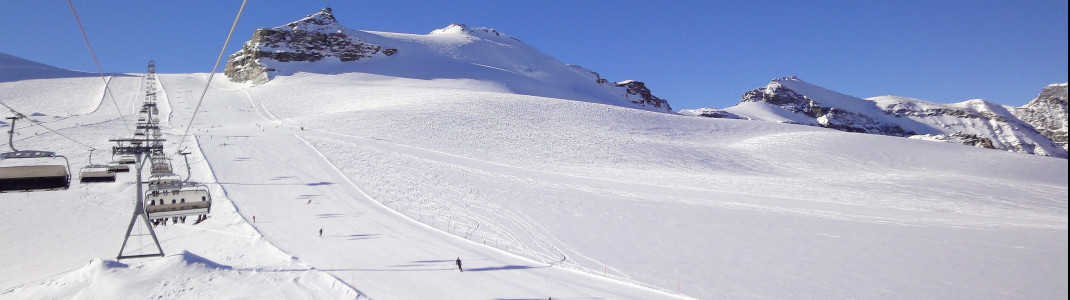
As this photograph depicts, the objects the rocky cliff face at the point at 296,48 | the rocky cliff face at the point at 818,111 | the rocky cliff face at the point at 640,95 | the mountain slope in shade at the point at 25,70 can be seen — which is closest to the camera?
the mountain slope in shade at the point at 25,70

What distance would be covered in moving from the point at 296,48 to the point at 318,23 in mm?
17708

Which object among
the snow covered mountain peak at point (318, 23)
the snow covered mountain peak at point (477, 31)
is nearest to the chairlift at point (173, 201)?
the snow covered mountain peak at point (318, 23)

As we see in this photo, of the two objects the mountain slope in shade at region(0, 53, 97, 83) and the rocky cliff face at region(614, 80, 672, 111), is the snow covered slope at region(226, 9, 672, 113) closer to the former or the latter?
the rocky cliff face at region(614, 80, 672, 111)

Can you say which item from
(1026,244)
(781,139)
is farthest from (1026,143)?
(1026,244)

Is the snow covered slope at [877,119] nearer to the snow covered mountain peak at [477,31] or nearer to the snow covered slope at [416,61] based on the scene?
the snow covered slope at [416,61]

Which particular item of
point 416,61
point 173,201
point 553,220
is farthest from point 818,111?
point 173,201

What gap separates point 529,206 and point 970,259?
53.0 feet

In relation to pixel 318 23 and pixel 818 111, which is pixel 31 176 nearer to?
pixel 318 23

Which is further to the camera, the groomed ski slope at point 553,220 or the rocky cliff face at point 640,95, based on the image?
the rocky cliff face at point 640,95

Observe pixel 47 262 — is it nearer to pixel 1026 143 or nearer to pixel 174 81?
pixel 174 81

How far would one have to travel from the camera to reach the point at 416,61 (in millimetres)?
109875

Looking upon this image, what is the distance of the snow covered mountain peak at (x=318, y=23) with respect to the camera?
116 m

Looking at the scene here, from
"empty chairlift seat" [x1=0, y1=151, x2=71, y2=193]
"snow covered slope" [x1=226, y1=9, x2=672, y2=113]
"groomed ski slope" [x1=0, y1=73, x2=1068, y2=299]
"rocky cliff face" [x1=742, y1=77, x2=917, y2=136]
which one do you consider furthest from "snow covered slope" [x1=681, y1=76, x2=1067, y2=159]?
"empty chairlift seat" [x1=0, y1=151, x2=71, y2=193]

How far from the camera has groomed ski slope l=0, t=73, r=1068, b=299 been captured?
14.0 meters
